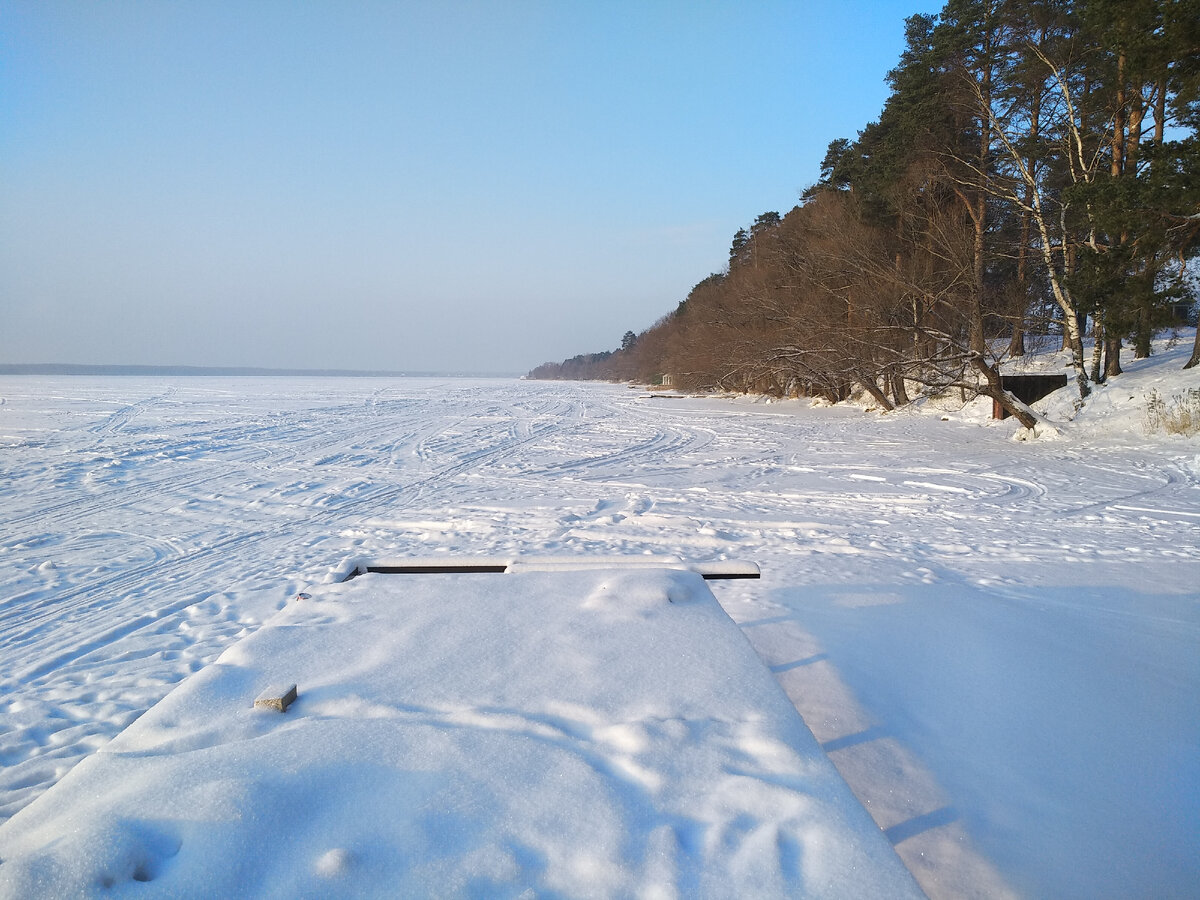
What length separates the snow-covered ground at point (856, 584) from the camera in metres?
2.73

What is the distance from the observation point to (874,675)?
3.78m

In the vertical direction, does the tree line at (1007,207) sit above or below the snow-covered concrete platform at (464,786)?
above

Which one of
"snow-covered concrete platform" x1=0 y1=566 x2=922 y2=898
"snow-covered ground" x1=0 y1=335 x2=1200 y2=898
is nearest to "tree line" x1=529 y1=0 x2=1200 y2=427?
"snow-covered ground" x1=0 y1=335 x2=1200 y2=898

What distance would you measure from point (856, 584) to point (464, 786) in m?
4.37

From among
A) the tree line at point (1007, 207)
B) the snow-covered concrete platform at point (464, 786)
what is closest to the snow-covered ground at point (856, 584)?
the snow-covered concrete platform at point (464, 786)

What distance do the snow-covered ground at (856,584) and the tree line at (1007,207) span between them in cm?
303

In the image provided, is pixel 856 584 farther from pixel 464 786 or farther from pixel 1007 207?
pixel 1007 207

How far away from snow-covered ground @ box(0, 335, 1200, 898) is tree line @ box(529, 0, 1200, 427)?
3031mm

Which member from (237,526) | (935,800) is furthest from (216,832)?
(237,526)

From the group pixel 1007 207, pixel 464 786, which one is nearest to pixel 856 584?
pixel 464 786

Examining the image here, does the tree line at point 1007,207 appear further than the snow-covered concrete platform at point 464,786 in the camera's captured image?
Yes

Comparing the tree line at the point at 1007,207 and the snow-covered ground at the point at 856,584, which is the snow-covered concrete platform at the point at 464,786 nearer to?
the snow-covered ground at the point at 856,584

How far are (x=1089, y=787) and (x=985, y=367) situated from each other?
46.7 feet

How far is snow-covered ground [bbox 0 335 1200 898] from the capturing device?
2729 mm
